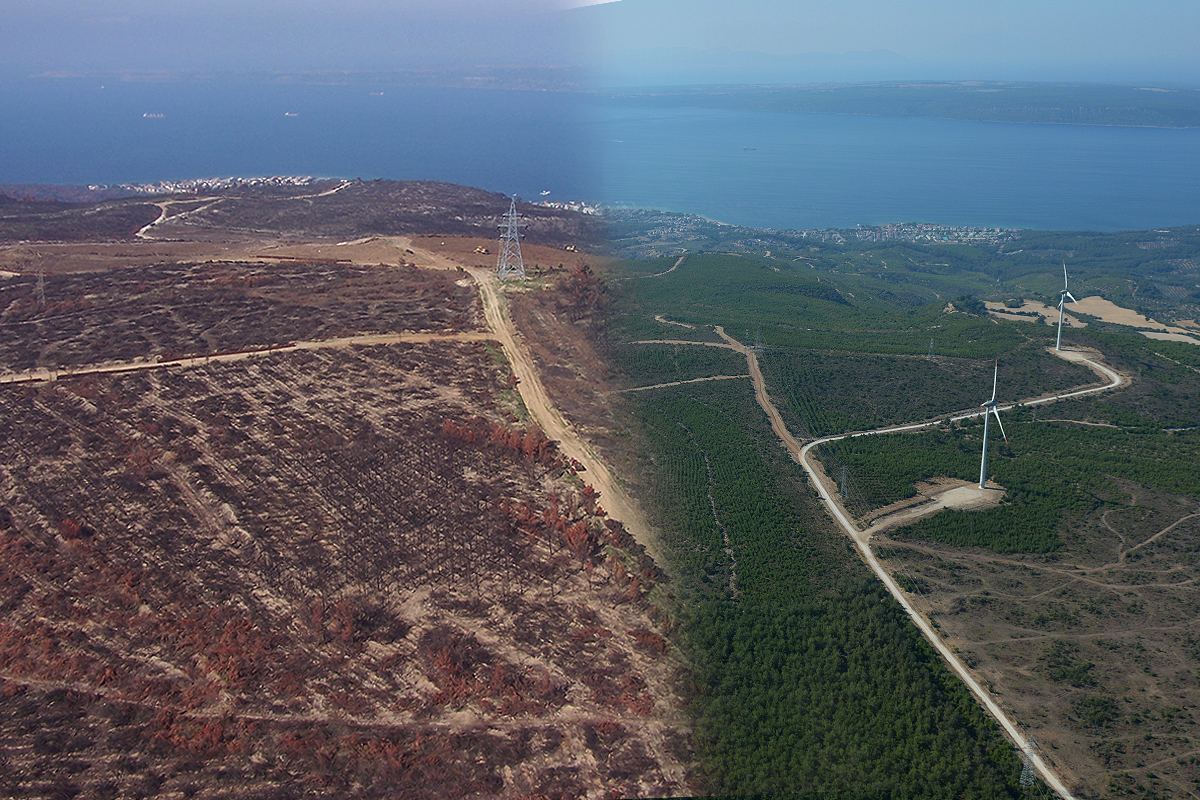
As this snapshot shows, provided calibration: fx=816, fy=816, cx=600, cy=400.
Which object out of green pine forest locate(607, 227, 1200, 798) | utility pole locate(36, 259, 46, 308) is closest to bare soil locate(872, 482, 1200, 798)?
green pine forest locate(607, 227, 1200, 798)

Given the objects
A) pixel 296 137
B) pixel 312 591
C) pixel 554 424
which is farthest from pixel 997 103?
pixel 312 591

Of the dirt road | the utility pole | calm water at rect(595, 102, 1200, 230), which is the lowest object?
the dirt road

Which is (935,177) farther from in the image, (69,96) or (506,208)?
(69,96)

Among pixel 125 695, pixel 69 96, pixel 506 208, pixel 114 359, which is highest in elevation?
pixel 69 96

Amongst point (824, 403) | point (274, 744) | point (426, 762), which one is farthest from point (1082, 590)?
point (274, 744)

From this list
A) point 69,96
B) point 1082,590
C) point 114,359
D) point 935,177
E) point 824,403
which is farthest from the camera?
point 69,96

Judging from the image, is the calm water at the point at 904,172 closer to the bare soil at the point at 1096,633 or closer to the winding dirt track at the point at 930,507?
the winding dirt track at the point at 930,507

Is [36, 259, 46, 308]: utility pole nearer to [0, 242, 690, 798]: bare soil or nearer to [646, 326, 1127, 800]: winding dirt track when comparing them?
[0, 242, 690, 798]: bare soil

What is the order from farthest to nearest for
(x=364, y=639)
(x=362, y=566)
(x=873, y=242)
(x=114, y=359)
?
(x=873, y=242)
(x=114, y=359)
(x=362, y=566)
(x=364, y=639)
